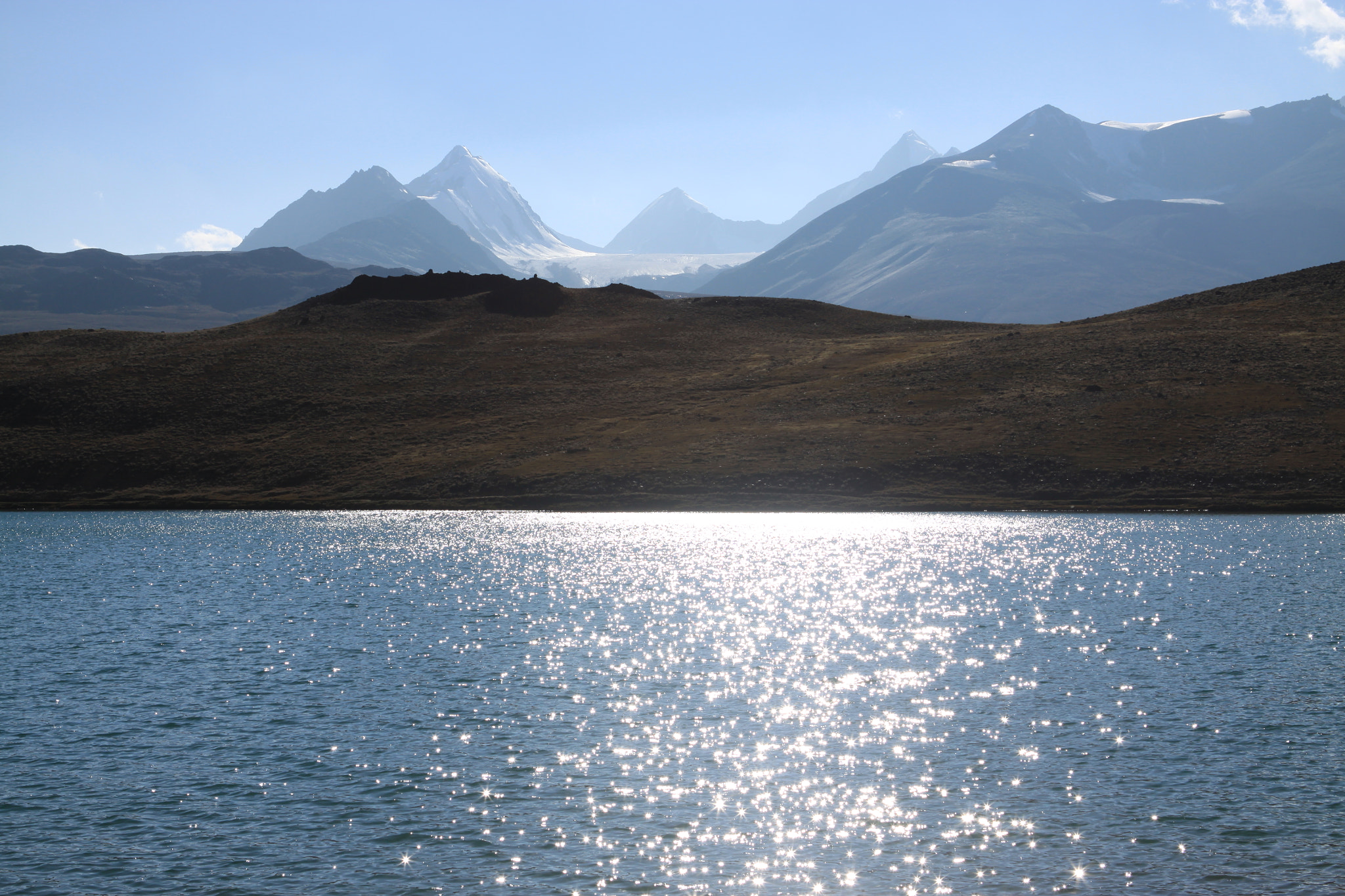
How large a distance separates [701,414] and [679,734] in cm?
10551

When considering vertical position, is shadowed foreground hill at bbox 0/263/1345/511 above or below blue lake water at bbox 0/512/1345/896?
above

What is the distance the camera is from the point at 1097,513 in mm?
94688

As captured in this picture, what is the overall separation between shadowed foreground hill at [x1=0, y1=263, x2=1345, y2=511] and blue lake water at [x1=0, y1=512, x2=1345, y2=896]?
48.3 m

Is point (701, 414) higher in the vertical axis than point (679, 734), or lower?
higher

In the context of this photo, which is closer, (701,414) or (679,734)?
(679,734)

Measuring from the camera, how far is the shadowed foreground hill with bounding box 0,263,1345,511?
105125 millimetres

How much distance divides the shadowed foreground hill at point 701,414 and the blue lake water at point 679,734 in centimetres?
4826

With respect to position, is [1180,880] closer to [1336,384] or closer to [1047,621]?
[1047,621]

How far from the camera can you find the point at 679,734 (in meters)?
26.6

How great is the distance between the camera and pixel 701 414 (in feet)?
431

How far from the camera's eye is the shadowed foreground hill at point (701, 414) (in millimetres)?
105125

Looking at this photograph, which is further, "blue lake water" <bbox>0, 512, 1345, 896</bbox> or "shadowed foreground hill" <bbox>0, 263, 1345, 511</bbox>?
"shadowed foreground hill" <bbox>0, 263, 1345, 511</bbox>

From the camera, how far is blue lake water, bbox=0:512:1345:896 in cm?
1844

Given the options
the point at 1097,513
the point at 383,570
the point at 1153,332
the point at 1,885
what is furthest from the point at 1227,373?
the point at 1,885
